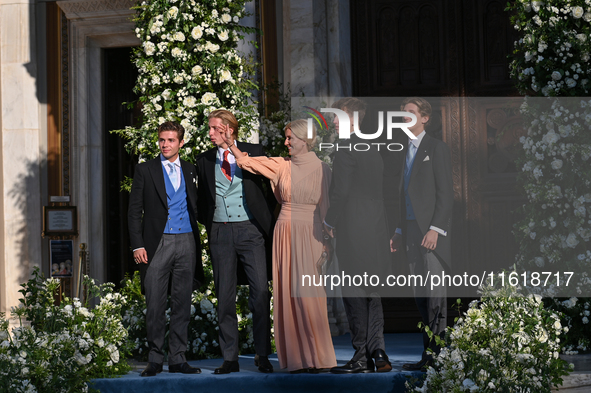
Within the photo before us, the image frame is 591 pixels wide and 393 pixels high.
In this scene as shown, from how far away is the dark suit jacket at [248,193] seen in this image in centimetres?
572

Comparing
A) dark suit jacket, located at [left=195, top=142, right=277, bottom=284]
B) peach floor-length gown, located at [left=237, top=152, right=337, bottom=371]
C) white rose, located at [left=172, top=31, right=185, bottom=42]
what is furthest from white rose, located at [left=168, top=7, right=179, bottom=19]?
peach floor-length gown, located at [left=237, top=152, right=337, bottom=371]

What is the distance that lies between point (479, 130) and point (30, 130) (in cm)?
536

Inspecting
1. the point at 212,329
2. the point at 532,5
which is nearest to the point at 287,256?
the point at 212,329

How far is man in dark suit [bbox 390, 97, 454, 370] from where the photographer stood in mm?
5254

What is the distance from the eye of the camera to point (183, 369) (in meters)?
5.65

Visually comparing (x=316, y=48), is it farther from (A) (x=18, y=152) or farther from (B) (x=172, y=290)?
(B) (x=172, y=290)

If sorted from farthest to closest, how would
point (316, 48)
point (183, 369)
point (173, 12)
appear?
1. point (316, 48)
2. point (173, 12)
3. point (183, 369)

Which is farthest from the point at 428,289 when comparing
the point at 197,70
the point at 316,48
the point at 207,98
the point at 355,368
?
the point at 316,48

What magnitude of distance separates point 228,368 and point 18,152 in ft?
16.9

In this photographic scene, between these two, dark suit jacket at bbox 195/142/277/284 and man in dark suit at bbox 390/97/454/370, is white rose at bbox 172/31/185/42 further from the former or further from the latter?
man in dark suit at bbox 390/97/454/370

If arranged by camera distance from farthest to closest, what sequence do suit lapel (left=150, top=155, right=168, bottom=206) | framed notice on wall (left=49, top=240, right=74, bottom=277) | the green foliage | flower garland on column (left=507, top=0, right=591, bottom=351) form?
framed notice on wall (left=49, top=240, right=74, bottom=277) < flower garland on column (left=507, top=0, right=591, bottom=351) < suit lapel (left=150, top=155, right=168, bottom=206) < the green foliage

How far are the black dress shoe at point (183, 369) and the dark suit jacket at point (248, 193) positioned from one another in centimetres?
72

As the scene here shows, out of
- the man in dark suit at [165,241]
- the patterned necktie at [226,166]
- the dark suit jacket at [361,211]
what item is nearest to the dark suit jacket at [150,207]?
the man in dark suit at [165,241]

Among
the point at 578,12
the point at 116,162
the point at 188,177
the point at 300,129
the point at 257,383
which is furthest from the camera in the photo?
the point at 116,162
